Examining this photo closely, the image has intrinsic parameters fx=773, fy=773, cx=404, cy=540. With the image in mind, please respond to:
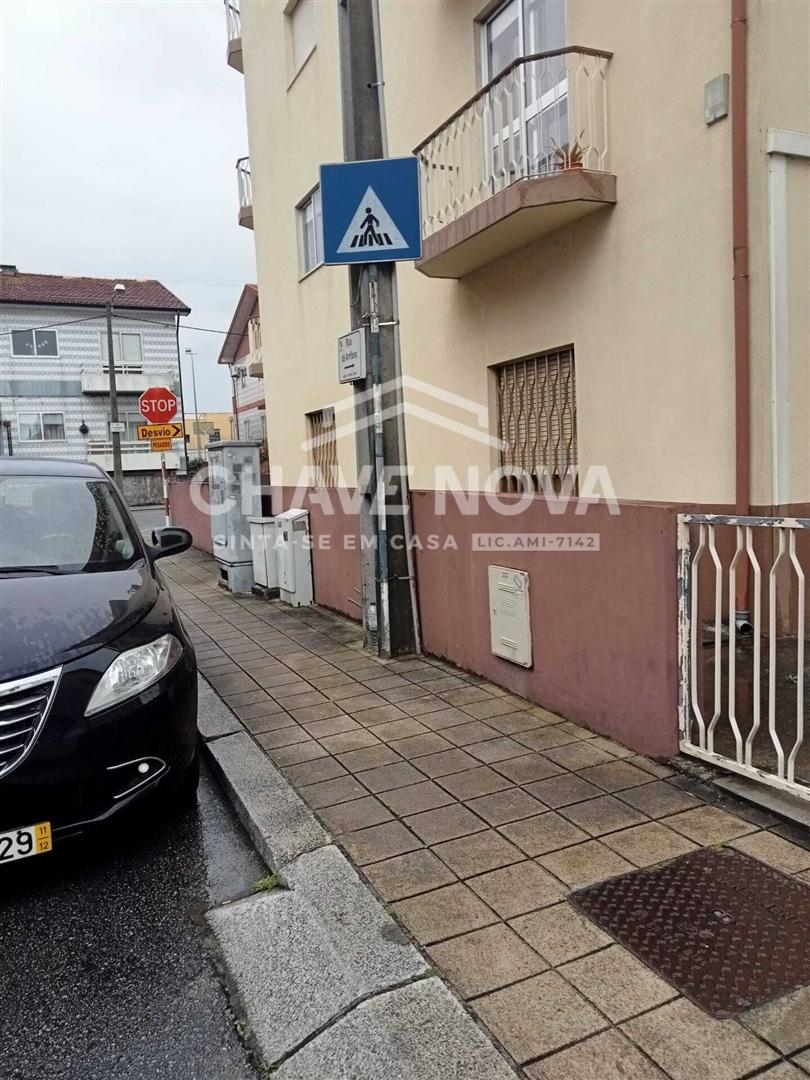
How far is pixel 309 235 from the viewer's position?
11.6 metres

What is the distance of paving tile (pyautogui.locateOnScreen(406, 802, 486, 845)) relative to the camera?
3311 mm

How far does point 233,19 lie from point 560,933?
15587 mm

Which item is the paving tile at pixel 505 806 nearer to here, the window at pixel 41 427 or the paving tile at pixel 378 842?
the paving tile at pixel 378 842

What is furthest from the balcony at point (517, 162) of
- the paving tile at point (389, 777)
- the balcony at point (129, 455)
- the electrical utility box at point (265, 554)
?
the balcony at point (129, 455)

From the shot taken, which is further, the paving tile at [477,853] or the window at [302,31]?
the window at [302,31]

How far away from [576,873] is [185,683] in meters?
1.90

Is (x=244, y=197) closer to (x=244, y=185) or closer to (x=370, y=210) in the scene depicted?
(x=244, y=185)

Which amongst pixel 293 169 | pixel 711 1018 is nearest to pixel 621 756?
pixel 711 1018

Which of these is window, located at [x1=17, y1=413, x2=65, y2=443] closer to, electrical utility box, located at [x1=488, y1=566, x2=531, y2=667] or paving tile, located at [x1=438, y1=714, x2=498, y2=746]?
electrical utility box, located at [x1=488, y1=566, x2=531, y2=667]

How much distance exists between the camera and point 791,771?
3127 mm

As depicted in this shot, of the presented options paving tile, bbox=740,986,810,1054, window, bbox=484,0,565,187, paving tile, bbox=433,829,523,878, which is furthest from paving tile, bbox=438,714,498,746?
window, bbox=484,0,565,187

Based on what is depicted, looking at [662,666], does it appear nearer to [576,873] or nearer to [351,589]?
[576,873]

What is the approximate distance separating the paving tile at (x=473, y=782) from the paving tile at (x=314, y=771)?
1.88 feet

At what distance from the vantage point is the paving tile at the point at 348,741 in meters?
4.36
